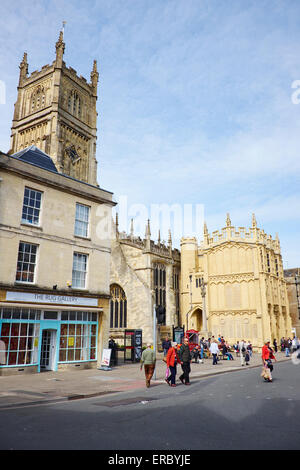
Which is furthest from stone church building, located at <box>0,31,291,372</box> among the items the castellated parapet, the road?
the road

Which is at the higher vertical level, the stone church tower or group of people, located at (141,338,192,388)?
the stone church tower

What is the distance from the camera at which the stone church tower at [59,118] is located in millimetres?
46219

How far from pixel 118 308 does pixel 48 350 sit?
23391mm

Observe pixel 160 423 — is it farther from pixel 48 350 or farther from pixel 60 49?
pixel 60 49

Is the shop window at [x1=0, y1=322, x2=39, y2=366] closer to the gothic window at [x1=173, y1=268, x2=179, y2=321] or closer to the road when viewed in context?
the road

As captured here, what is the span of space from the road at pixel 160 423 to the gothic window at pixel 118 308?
29.8m

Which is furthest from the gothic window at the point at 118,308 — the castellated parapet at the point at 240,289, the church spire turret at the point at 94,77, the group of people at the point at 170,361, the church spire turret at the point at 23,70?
the church spire turret at the point at 23,70

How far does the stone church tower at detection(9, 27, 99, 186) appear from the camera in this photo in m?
46.2

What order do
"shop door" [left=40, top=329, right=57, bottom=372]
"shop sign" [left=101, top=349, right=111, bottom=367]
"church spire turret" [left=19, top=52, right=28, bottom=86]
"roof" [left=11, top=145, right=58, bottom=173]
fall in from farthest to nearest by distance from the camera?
"church spire turret" [left=19, top=52, right=28, bottom=86] → "roof" [left=11, top=145, right=58, bottom=173] → "shop sign" [left=101, top=349, right=111, bottom=367] → "shop door" [left=40, top=329, right=57, bottom=372]

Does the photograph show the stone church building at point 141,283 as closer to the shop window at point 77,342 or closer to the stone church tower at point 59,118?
the stone church tower at point 59,118

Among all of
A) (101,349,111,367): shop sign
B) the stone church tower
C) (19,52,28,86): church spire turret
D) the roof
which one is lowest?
(101,349,111,367): shop sign
